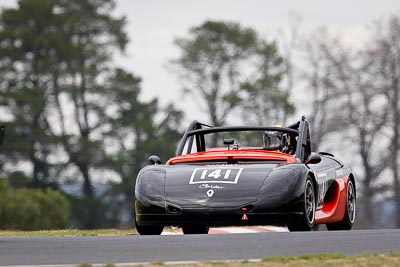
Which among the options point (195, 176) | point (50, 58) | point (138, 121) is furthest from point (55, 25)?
point (195, 176)

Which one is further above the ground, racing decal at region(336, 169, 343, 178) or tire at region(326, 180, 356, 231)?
racing decal at region(336, 169, 343, 178)

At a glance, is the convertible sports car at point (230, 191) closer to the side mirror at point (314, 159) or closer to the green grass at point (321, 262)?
the side mirror at point (314, 159)

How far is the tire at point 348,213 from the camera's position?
58.3 ft

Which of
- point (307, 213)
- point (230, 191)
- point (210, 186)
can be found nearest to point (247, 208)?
point (230, 191)

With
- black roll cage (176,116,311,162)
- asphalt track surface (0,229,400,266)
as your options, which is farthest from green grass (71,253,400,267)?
black roll cage (176,116,311,162)

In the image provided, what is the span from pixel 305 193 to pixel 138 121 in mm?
53187

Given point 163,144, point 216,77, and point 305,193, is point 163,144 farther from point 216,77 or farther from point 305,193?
point 305,193

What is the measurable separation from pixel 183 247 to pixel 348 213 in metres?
6.50

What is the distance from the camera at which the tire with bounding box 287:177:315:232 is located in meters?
15.4

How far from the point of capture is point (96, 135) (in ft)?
223

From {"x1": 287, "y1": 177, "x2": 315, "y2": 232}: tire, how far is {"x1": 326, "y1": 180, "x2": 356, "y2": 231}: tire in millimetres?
1857

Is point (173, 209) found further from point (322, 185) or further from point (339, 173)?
point (339, 173)

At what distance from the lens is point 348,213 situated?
17.9m

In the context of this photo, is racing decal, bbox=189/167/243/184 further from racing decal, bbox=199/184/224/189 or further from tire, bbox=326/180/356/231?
tire, bbox=326/180/356/231
